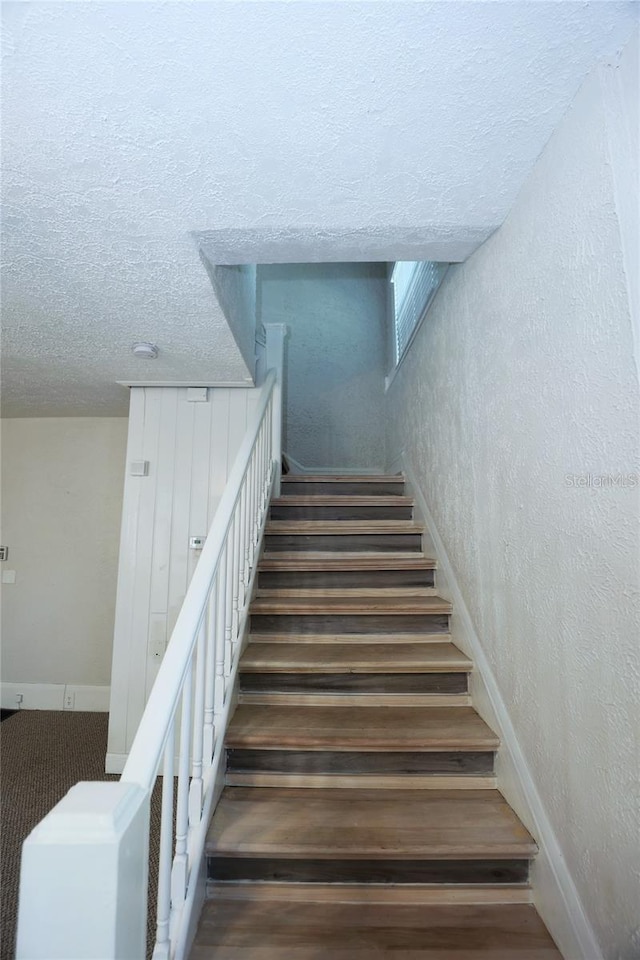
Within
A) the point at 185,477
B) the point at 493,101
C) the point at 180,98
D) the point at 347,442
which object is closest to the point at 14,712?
the point at 185,477

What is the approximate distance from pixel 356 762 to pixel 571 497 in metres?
1.16

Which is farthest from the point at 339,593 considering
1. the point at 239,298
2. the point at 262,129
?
the point at 262,129

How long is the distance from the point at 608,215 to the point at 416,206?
0.60 meters

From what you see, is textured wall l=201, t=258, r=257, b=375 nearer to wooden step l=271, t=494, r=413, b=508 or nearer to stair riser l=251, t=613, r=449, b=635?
wooden step l=271, t=494, r=413, b=508

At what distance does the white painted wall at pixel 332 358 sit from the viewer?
15.2 feet

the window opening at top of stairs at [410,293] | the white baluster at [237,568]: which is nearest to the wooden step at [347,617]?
the white baluster at [237,568]

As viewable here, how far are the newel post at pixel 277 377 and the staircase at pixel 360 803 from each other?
37.9 inches

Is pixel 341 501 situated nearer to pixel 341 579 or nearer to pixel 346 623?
pixel 341 579

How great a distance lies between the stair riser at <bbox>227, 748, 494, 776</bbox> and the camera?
1.54m

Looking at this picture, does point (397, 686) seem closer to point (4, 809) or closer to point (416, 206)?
point (416, 206)

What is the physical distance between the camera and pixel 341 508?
2871 millimetres

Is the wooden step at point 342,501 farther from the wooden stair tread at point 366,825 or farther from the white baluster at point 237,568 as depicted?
the wooden stair tread at point 366,825

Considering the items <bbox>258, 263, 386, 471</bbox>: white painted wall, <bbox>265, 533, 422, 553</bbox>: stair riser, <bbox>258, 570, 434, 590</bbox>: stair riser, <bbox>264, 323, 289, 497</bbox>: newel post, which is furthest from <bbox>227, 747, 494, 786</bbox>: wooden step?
<bbox>258, 263, 386, 471</bbox>: white painted wall

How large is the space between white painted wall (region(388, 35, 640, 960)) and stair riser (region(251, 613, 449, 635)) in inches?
16.8
